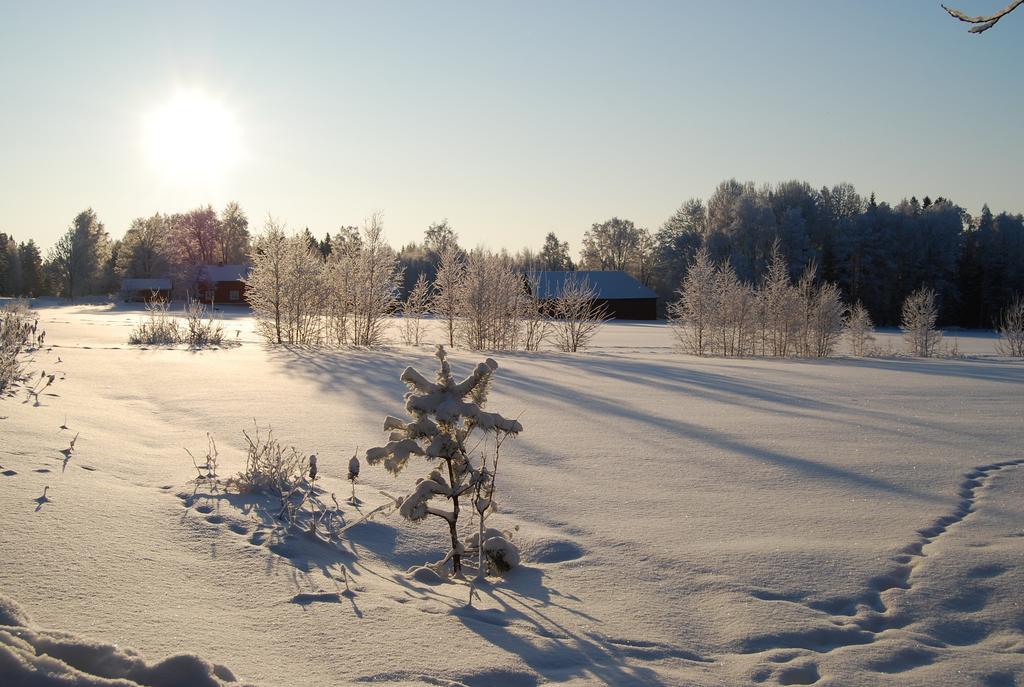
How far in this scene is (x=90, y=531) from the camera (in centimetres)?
380

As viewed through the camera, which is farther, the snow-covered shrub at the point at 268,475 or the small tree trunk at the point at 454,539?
the snow-covered shrub at the point at 268,475

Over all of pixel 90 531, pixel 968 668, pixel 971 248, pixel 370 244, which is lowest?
pixel 968 668

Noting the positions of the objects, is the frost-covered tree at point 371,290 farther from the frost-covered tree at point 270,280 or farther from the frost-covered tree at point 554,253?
the frost-covered tree at point 554,253

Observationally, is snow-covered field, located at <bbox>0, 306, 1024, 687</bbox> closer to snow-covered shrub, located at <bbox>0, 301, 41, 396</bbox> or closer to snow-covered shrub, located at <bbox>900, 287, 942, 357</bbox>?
snow-covered shrub, located at <bbox>0, 301, 41, 396</bbox>

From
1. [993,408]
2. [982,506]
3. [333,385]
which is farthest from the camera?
[333,385]

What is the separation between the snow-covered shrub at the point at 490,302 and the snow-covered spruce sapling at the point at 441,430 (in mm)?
18287

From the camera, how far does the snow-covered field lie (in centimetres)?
298

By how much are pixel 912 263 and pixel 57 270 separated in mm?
71115

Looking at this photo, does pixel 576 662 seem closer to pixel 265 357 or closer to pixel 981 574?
pixel 981 574

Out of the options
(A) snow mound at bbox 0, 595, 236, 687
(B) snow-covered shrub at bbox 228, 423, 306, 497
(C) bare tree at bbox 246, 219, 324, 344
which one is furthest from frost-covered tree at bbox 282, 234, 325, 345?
(A) snow mound at bbox 0, 595, 236, 687

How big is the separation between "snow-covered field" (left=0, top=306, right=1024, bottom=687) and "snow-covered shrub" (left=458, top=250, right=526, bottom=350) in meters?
13.7

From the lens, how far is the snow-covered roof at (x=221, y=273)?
212 feet

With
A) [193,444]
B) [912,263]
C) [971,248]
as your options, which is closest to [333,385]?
[193,444]

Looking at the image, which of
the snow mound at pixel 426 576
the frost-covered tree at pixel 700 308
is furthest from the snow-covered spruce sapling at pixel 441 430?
the frost-covered tree at pixel 700 308
